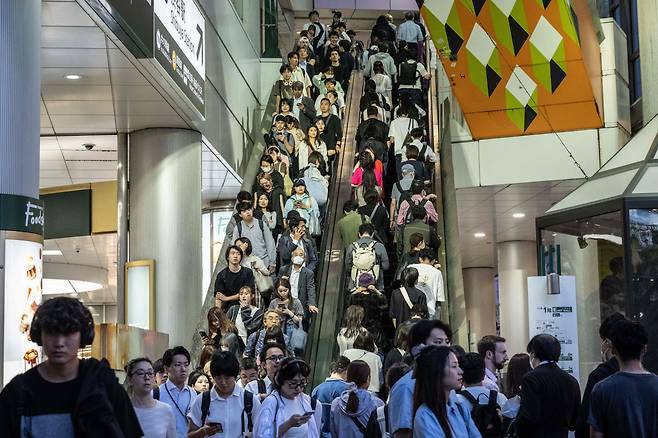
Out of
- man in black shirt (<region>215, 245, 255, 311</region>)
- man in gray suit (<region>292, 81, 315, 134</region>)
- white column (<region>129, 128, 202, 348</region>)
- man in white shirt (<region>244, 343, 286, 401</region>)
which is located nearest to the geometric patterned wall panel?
man in gray suit (<region>292, 81, 315, 134</region>)

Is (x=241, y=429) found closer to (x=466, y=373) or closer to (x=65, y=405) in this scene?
(x=466, y=373)

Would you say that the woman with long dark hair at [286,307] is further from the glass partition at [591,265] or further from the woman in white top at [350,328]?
the glass partition at [591,265]

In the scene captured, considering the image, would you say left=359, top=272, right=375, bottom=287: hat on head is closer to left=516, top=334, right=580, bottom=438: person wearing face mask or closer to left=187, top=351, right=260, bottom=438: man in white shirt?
left=187, top=351, right=260, bottom=438: man in white shirt

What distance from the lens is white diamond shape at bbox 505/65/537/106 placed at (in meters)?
18.8

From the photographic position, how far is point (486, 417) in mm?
7418

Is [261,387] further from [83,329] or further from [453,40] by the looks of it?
[453,40]

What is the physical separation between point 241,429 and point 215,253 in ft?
48.0

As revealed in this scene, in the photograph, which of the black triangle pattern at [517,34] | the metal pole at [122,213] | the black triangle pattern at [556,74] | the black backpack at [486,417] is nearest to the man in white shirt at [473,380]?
the black backpack at [486,417]

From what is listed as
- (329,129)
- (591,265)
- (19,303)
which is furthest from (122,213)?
(19,303)

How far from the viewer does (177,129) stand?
17.5 metres

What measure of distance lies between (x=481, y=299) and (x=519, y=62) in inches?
489

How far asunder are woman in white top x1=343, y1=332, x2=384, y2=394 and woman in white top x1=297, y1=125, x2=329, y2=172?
7431mm

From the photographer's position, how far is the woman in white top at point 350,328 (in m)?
13.9

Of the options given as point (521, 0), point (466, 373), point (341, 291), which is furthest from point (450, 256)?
point (466, 373)
